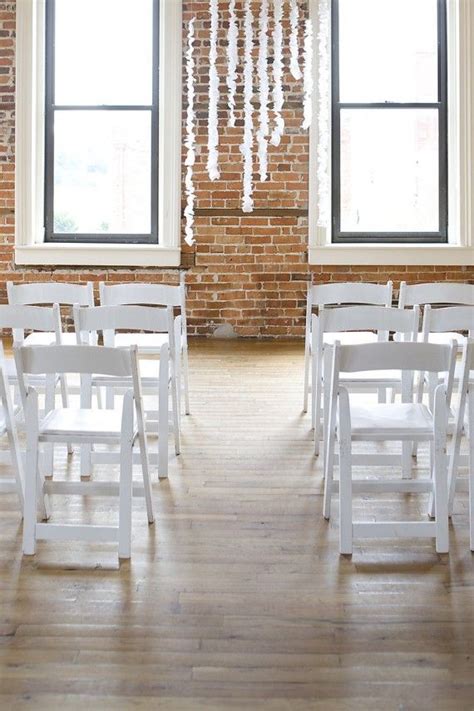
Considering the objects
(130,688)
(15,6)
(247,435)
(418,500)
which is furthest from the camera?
(15,6)

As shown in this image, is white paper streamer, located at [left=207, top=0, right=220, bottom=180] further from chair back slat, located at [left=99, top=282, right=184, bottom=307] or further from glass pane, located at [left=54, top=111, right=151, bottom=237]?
chair back slat, located at [left=99, top=282, right=184, bottom=307]

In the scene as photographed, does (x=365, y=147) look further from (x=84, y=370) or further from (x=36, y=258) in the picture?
(x=84, y=370)

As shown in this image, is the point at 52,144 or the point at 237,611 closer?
the point at 237,611

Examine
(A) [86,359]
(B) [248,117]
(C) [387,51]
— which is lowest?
(A) [86,359]

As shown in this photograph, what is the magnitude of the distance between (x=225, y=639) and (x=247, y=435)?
2180mm

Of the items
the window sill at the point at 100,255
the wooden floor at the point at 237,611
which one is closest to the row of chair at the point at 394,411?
the wooden floor at the point at 237,611

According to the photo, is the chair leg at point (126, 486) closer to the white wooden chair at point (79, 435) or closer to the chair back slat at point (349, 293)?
the white wooden chair at point (79, 435)

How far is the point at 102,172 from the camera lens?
25.9ft

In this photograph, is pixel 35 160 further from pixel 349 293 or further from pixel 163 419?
pixel 163 419

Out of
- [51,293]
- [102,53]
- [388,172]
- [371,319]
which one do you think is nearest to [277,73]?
[388,172]

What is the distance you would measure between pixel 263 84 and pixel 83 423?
5472mm

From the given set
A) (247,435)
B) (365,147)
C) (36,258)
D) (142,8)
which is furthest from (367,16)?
(247,435)

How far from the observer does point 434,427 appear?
276 cm

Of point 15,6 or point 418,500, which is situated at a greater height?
point 15,6
